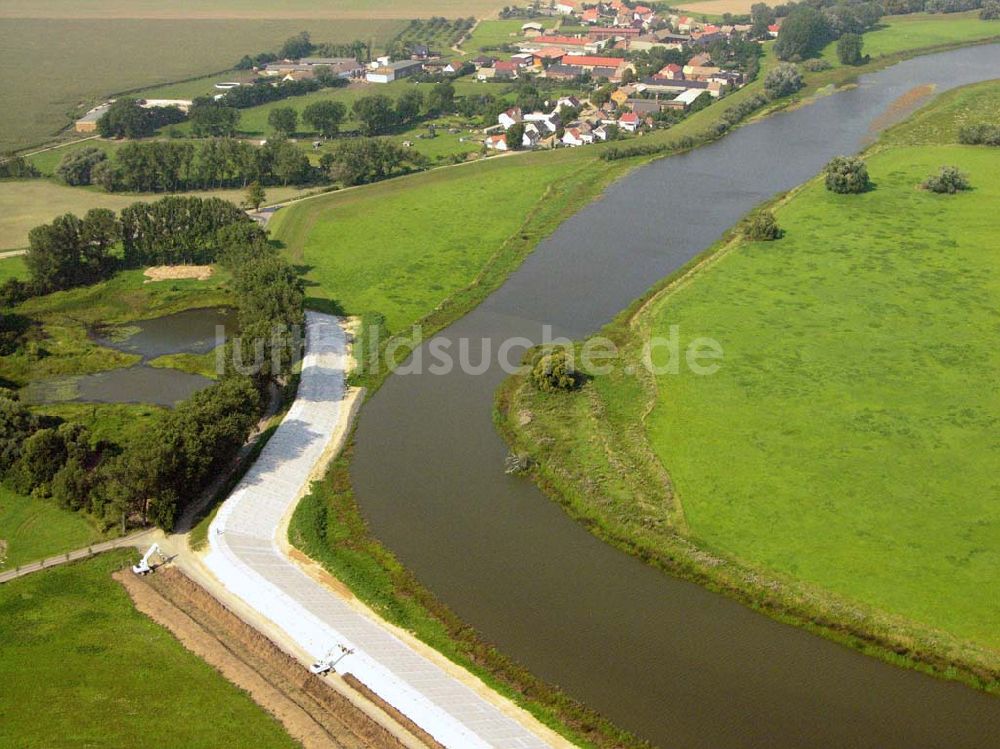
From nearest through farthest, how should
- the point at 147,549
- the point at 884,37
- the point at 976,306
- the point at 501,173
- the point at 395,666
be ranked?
the point at 395,666 < the point at 147,549 < the point at 976,306 < the point at 501,173 < the point at 884,37

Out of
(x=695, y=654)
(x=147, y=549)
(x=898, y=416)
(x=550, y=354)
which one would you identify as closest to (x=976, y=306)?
(x=898, y=416)

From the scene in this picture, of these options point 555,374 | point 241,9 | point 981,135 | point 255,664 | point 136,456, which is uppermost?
point 241,9

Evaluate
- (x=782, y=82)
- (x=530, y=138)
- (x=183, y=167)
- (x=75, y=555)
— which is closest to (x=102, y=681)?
(x=75, y=555)

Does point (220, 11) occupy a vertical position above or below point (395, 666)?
above

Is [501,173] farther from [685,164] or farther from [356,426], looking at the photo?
[356,426]

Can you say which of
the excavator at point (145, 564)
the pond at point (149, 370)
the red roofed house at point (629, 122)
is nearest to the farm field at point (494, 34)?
the red roofed house at point (629, 122)

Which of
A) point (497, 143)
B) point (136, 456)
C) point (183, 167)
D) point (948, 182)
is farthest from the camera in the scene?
point (497, 143)

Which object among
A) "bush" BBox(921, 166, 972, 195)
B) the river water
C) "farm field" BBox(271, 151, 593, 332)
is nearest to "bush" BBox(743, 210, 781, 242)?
the river water

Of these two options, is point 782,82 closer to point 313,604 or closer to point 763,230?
point 763,230
